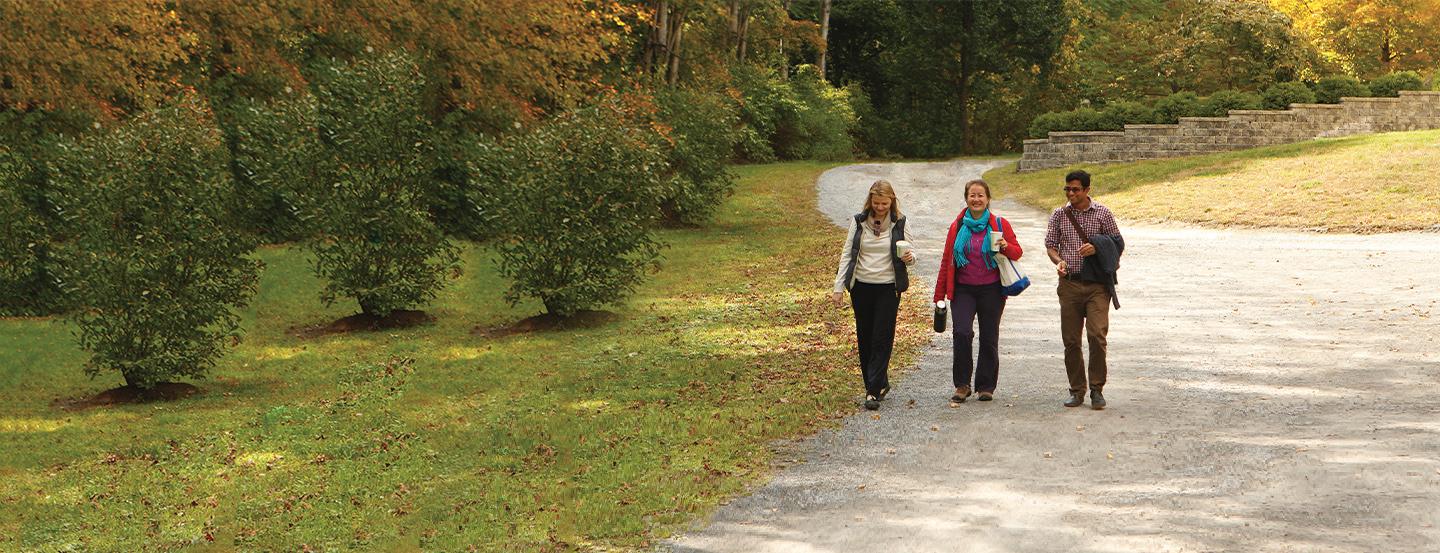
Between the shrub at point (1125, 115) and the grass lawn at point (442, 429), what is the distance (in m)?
18.4

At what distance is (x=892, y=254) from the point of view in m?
9.92

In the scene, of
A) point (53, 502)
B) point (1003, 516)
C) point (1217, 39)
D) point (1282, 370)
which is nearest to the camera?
point (1003, 516)

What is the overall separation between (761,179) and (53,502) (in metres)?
29.6

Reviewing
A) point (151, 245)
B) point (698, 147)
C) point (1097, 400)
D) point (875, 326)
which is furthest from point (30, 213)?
point (1097, 400)

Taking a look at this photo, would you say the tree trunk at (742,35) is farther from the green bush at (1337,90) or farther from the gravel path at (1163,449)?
the gravel path at (1163,449)

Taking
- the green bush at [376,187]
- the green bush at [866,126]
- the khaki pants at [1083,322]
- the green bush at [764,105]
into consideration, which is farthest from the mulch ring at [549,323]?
the green bush at [866,126]

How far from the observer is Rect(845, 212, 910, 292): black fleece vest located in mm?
9891

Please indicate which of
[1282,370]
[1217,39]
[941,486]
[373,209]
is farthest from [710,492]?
[1217,39]

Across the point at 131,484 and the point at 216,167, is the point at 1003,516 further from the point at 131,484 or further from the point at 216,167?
the point at 216,167

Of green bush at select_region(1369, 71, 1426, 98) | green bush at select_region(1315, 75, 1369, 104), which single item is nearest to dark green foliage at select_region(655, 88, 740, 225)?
green bush at select_region(1315, 75, 1369, 104)

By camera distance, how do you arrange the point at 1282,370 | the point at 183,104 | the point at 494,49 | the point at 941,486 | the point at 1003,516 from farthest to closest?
the point at 494,49 < the point at 183,104 < the point at 1282,370 < the point at 941,486 < the point at 1003,516

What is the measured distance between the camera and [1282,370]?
1096 cm

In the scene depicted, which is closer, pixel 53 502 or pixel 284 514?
pixel 284 514

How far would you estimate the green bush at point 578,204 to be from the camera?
16.3m
